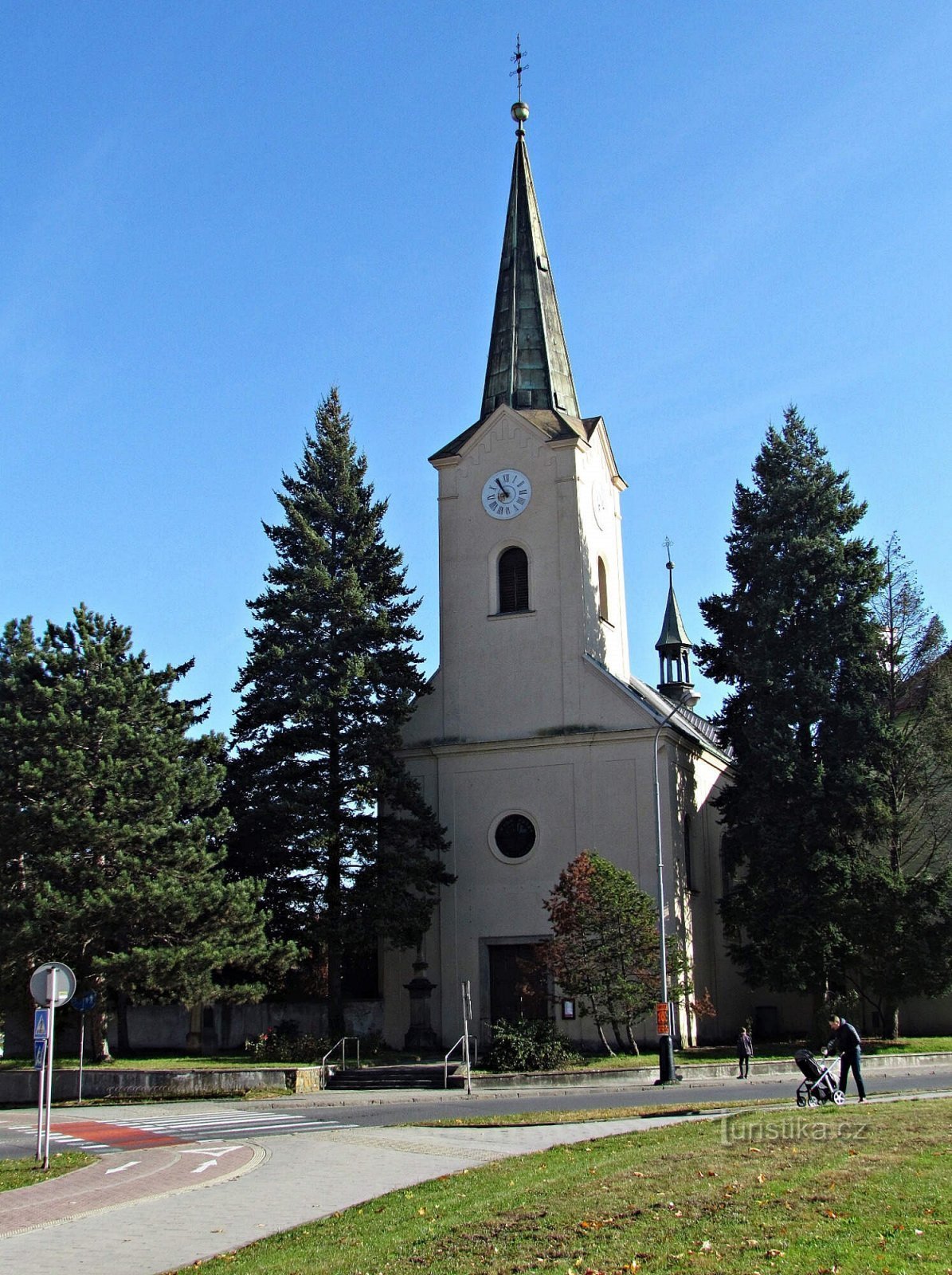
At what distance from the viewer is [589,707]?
119ft

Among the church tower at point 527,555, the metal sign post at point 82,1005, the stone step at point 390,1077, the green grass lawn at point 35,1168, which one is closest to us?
the green grass lawn at point 35,1168

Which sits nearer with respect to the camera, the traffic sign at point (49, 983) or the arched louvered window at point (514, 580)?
the traffic sign at point (49, 983)

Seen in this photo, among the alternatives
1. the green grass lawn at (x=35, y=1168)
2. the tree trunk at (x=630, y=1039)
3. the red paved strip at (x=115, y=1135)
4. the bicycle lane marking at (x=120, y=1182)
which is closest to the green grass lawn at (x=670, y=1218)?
the bicycle lane marking at (x=120, y=1182)

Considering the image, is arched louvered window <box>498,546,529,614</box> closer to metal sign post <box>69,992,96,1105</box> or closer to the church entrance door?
the church entrance door

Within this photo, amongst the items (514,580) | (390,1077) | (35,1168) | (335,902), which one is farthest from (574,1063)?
(35,1168)

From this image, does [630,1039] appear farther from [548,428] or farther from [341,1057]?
[548,428]

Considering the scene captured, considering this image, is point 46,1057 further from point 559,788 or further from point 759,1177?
point 559,788

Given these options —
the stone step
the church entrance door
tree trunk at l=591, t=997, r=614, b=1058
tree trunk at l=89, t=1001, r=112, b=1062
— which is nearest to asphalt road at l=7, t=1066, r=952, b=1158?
the stone step

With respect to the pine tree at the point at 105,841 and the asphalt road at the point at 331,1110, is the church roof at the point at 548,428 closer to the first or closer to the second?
the pine tree at the point at 105,841

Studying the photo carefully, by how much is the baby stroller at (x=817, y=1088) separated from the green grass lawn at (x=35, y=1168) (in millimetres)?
9533

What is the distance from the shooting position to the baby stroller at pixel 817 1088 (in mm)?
18047

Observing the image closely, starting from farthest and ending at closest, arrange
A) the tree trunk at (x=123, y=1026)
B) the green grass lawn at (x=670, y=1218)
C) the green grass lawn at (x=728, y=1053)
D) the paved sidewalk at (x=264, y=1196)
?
the tree trunk at (x=123, y=1026) → the green grass lawn at (x=728, y=1053) → the paved sidewalk at (x=264, y=1196) → the green grass lawn at (x=670, y=1218)

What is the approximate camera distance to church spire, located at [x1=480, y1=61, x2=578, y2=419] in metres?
41.3

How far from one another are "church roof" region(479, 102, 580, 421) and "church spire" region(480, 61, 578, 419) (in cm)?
3
